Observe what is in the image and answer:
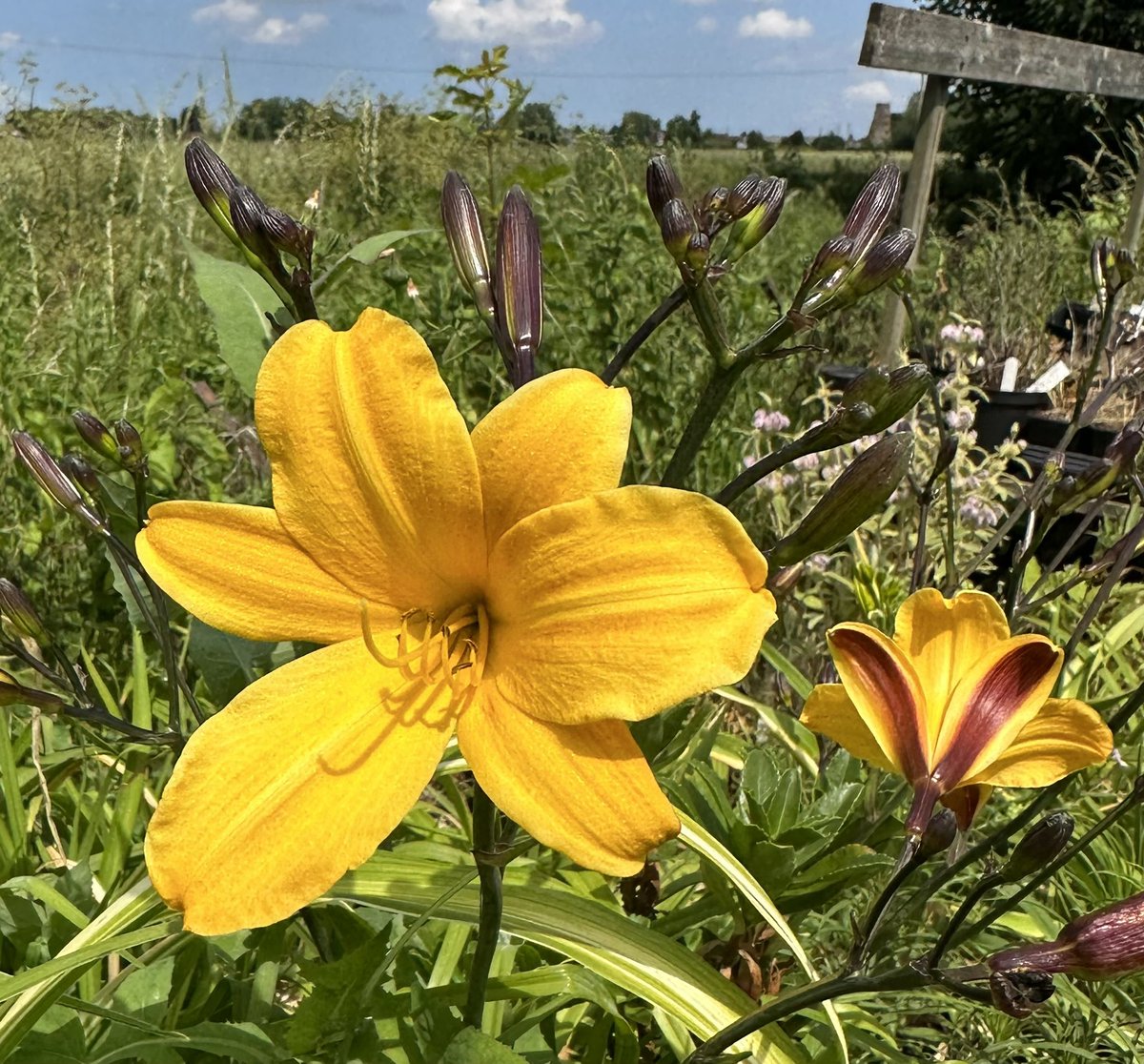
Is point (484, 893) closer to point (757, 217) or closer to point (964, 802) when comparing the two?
point (964, 802)

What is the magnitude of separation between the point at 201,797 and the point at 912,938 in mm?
1149

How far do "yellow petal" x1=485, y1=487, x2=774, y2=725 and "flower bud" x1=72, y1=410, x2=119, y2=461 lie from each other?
0.58 meters

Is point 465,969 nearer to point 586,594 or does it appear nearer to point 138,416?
point 586,594

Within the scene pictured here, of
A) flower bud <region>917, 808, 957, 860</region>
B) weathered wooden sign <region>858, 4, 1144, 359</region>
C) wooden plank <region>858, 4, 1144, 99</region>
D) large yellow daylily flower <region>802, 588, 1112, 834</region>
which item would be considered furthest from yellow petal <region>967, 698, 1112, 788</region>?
wooden plank <region>858, 4, 1144, 99</region>

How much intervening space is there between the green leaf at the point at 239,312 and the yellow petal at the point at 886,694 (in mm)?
690

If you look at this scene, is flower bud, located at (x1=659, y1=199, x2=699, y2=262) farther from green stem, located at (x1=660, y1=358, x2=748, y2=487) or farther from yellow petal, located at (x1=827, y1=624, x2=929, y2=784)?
yellow petal, located at (x1=827, y1=624, x2=929, y2=784)

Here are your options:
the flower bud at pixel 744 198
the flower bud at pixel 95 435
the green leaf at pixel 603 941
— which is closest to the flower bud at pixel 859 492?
the flower bud at pixel 744 198

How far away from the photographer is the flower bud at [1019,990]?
25.2 inches

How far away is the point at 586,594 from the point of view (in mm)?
642

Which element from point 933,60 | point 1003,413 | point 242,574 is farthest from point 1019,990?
point 933,60

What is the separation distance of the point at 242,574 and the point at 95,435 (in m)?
0.45

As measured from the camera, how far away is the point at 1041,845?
0.72 m

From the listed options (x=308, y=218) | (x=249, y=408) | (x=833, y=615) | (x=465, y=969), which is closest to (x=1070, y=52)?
(x=833, y=615)

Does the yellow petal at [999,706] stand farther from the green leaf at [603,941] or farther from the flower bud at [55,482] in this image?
the flower bud at [55,482]
